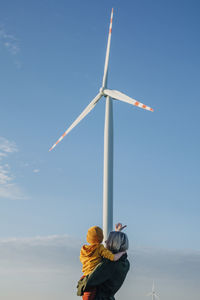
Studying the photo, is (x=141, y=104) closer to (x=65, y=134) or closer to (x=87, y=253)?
(x=65, y=134)

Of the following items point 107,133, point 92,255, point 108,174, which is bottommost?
point 92,255

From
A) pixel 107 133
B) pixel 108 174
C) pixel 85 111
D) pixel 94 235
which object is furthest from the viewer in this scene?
pixel 85 111

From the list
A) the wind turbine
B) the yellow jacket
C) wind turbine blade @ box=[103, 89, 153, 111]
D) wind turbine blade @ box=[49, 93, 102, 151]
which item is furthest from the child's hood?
wind turbine blade @ box=[49, 93, 102, 151]

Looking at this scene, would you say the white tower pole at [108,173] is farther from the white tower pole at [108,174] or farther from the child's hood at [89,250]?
the child's hood at [89,250]


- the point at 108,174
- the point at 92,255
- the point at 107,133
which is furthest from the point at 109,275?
the point at 107,133

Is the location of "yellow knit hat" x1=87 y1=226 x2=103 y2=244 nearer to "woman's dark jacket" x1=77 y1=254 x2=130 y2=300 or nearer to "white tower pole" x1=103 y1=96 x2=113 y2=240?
"woman's dark jacket" x1=77 y1=254 x2=130 y2=300

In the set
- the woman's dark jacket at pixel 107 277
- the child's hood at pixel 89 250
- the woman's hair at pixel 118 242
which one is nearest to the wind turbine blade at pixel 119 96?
the child's hood at pixel 89 250

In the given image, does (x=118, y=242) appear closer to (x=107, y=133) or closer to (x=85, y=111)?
(x=107, y=133)

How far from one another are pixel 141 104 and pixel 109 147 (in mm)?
3326

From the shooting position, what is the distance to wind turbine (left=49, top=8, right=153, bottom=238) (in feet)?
55.1

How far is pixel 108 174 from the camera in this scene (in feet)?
59.9

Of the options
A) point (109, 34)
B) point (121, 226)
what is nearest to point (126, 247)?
point (121, 226)

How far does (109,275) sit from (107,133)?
14.1 metres

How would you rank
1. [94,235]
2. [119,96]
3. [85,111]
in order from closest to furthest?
[94,235] < [119,96] < [85,111]
